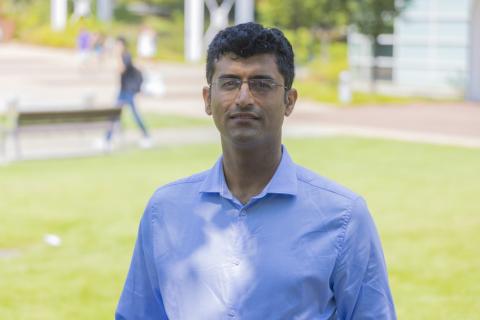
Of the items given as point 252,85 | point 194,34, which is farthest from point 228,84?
point 194,34

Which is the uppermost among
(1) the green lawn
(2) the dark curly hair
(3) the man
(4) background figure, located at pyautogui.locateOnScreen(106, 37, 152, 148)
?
(2) the dark curly hair

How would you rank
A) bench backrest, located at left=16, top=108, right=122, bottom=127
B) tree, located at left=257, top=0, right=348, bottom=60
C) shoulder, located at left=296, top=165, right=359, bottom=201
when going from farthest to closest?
tree, located at left=257, top=0, right=348, bottom=60
bench backrest, located at left=16, top=108, right=122, bottom=127
shoulder, located at left=296, top=165, right=359, bottom=201

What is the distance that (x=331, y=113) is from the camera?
2583cm

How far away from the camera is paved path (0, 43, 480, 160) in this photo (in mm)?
20750

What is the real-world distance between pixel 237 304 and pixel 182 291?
18 cm

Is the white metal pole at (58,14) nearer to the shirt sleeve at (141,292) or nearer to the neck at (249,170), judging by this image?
the shirt sleeve at (141,292)

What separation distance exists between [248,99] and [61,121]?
15.0m

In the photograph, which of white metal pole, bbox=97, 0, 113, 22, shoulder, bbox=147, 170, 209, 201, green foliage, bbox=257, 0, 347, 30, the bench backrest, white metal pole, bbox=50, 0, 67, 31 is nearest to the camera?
shoulder, bbox=147, 170, 209, 201

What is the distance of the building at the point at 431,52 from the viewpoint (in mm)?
31531

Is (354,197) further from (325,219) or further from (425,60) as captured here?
(425,60)

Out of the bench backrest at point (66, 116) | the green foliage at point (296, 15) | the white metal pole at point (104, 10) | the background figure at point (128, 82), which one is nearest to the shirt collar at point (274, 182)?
the bench backrest at point (66, 116)

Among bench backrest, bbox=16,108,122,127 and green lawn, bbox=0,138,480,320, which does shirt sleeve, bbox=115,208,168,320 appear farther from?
bench backrest, bbox=16,108,122,127

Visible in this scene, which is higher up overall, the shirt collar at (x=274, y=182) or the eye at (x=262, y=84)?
the eye at (x=262, y=84)

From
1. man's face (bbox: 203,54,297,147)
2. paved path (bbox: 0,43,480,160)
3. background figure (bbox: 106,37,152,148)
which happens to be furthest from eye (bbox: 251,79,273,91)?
paved path (bbox: 0,43,480,160)
